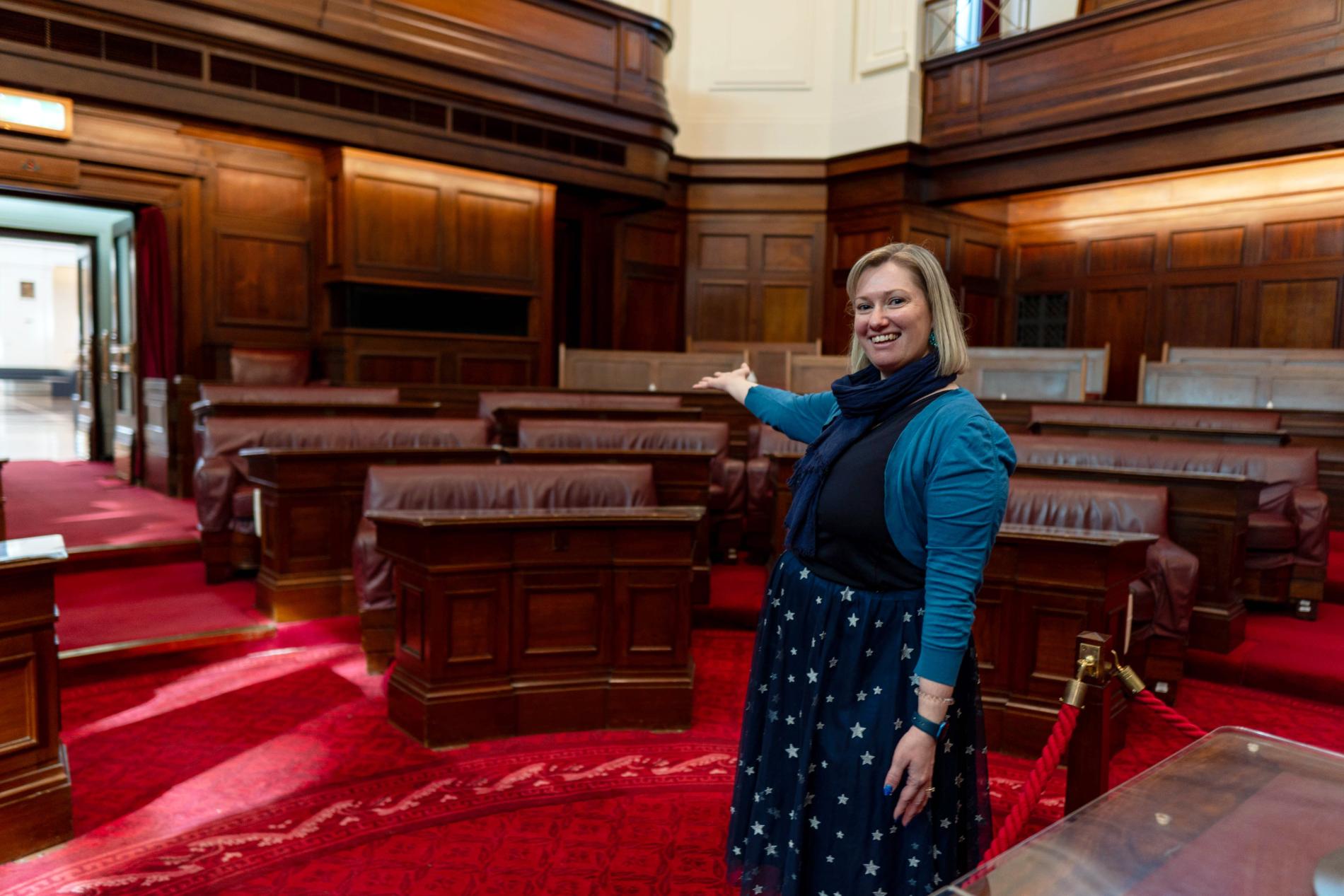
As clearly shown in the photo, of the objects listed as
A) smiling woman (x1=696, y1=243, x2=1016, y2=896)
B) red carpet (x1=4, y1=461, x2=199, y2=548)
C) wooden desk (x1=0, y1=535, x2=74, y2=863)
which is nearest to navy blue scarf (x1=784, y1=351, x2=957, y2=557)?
smiling woman (x1=696, y1=243, x2=1016, y2=896)

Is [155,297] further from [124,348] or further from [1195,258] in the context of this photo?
[1195,258]

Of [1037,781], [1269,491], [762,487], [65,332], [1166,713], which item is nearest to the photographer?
[1037,781]

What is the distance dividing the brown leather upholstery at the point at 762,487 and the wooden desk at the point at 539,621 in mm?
2199

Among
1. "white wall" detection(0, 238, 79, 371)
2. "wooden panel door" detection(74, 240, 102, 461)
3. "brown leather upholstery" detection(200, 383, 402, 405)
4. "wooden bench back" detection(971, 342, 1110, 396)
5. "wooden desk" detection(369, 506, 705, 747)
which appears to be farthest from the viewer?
"white wall" detection(0, 238, 79, 371)

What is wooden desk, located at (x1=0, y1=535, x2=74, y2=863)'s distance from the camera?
7.23 feet

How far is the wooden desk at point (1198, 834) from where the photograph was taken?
106cm

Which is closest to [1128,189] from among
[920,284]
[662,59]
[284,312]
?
[662,59]

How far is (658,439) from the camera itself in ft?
17.3

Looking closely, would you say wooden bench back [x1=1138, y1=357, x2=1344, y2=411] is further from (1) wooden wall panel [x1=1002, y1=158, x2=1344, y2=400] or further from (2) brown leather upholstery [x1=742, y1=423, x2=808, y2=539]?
(2) brown leather upholstery [x1=742, y1=423, x2=808, y2=539]

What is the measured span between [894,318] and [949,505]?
32 cm

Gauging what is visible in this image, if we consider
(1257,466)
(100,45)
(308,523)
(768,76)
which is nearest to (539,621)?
(308,523)

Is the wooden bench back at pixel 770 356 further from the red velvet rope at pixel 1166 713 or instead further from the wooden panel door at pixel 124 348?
the red velvet rope at pixel 1166 713

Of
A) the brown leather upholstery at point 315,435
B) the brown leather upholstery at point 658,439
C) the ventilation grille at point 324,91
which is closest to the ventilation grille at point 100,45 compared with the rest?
the ventilation grille at point 324,91

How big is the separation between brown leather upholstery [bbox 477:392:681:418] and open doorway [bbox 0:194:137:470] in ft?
11.1
